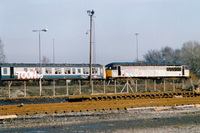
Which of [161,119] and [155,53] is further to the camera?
[155,53]

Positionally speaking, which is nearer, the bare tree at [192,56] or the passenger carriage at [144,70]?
the passenger carriage at [144,70]

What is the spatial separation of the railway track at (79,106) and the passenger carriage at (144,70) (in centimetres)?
2256

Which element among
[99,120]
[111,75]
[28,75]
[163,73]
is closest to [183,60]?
[163,73]

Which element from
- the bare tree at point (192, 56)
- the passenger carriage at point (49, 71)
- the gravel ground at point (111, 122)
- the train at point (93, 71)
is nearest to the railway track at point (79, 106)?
the gravel ground at point (111, 122)

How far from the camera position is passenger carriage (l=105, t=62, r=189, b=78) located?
51.6 m

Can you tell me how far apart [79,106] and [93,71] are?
27.0 metres

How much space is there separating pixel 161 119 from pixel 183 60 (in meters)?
64.8

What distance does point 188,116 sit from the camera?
23156mm

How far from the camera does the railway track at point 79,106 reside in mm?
22797

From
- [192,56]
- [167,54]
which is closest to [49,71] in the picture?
[192,56]

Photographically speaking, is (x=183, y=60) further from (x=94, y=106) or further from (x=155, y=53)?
(x=94, y=106)

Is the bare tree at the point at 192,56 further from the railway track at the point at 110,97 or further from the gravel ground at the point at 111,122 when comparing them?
the gravel ground at the point at 111,122

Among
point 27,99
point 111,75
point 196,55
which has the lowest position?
point 27,99

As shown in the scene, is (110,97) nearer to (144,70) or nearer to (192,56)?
(144,70)
